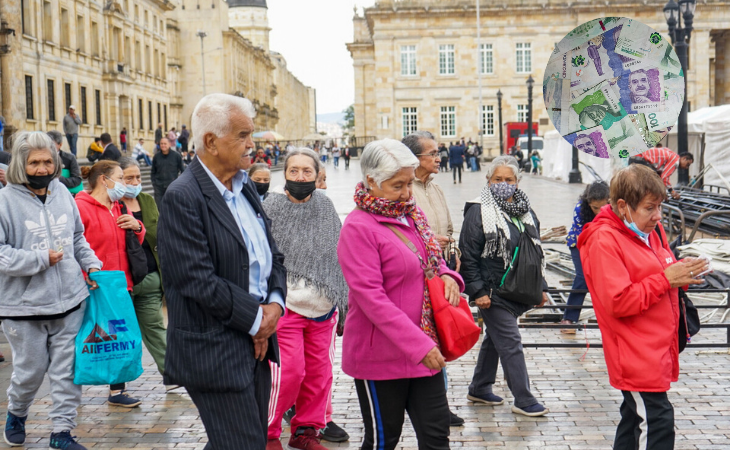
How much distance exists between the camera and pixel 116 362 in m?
5.18

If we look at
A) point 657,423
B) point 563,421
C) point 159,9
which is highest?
point 159,9

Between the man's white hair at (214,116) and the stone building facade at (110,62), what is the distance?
32.5 meters

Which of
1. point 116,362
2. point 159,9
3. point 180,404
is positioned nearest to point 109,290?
point 116,362

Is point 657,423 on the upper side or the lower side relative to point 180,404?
upper

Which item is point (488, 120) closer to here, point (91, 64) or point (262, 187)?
point (91, 64)

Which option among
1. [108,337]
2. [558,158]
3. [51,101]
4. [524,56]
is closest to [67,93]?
[51,101]

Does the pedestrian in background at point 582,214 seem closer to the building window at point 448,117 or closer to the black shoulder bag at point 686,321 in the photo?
the black shoulder bag at point 686,321

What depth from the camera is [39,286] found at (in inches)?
195

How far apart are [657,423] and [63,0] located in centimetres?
4603

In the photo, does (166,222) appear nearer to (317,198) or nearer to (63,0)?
(317,198)

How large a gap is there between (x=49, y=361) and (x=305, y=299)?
1.70 meters

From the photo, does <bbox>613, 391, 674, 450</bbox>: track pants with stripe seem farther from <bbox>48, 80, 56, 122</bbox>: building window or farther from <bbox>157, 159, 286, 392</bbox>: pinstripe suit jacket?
<bbox>48, 80, 56, 122</bbox>: building window

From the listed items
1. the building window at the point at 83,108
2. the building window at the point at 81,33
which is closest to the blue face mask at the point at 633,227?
the building window at the point at 83,108

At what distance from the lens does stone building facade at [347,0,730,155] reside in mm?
63344
